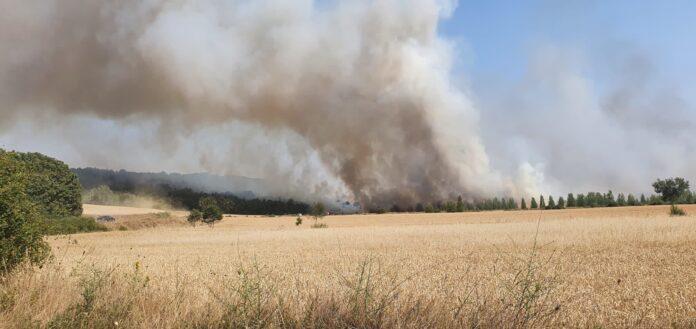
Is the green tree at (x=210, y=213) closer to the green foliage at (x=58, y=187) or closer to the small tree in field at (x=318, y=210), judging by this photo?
the small tree in field at (x=318, y=210)

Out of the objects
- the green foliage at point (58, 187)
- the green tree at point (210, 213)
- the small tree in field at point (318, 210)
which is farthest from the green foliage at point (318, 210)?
the green foliage at point (58, 187)

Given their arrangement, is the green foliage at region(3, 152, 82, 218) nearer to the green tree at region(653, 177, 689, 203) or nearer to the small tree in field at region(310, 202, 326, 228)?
the small tree in field at region(310, 202, 326, 228)

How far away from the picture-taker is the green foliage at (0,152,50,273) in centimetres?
1052

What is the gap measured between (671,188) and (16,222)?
586ft

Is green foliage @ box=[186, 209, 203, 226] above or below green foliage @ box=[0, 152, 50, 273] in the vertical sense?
below

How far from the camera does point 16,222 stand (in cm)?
1085

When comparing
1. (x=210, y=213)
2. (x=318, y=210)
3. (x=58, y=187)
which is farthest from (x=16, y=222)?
(x=58, y=187)

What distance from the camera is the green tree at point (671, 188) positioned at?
153125mm

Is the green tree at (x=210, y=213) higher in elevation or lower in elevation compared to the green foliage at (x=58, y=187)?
lower

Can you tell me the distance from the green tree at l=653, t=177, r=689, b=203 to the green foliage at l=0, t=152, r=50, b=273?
173m

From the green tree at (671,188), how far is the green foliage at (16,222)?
173 metres

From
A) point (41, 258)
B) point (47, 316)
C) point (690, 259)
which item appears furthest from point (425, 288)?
point (690, 259)

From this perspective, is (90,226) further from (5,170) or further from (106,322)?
(106,322)

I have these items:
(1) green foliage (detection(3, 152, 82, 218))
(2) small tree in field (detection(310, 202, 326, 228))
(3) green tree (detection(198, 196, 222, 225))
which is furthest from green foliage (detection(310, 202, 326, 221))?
(1) green foliage (detection(3, 152, 82, 218))
